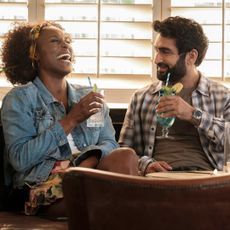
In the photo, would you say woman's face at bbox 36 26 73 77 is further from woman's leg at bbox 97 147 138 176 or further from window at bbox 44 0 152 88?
woman's leg at bbox 97 147 138 176

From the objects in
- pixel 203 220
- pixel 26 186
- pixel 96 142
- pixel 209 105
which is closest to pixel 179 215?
pixel 203 220

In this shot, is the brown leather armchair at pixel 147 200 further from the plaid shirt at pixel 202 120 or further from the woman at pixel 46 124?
the plaid shirt at pixel 202 120

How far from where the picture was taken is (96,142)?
252 cm

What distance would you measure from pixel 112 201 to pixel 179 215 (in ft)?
0.44

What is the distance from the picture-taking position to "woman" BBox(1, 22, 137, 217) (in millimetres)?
2184

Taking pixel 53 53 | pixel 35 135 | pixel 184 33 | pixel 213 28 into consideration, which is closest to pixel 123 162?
pixel 35 135

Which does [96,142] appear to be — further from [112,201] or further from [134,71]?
[112,201]

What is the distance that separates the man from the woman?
21 centimetres

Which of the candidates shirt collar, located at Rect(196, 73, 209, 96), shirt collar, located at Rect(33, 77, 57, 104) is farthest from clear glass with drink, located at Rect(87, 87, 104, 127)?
shirt collar, located at Rect(196, 73, 209, 96)

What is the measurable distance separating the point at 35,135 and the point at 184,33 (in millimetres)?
947

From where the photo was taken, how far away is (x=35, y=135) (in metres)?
2.33

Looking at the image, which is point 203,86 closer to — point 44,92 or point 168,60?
point 168,60

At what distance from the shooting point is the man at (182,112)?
256 centimetres

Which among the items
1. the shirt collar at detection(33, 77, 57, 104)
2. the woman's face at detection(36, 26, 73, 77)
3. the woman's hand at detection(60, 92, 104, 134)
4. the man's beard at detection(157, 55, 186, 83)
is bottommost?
the woman's hand at detection(60, 92, 104, 134)
